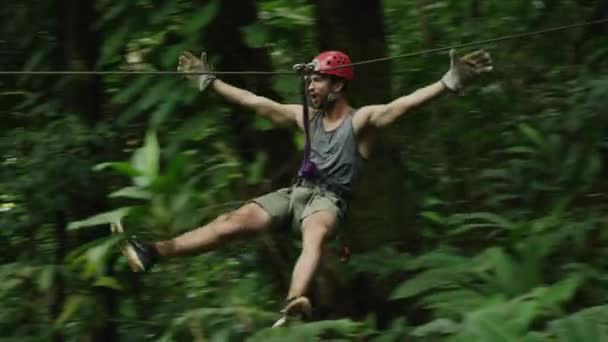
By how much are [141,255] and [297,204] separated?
0.81 metres

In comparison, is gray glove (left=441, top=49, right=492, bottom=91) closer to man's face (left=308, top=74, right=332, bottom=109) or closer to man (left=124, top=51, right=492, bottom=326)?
man (left=124, top=51, right=492, bottom=326)

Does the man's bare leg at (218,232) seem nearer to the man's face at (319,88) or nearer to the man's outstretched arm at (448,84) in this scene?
the man's face at (319,88)

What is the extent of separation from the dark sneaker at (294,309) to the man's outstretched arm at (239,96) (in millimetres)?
1023

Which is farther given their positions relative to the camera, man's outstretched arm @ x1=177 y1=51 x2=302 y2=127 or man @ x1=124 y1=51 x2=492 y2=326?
man's outstretched arm @ x1=177 y1=51 x2=302 y2=127

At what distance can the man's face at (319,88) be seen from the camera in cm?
552

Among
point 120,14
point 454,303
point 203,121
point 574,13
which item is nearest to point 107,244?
point 203,121

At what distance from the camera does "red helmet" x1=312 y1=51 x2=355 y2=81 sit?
5.48 meters

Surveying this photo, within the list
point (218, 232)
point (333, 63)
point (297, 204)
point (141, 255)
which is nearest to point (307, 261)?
point (297, 204)

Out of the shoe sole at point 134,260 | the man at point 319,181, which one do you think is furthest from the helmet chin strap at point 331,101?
the shoe sole at point 134,260

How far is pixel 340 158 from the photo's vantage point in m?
5.52

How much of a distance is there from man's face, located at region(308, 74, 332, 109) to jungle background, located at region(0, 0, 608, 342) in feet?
1.33

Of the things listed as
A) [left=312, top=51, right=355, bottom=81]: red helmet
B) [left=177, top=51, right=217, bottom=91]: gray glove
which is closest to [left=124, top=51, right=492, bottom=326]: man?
[left=312, top=51, right=355, bottom=81]: red helmet

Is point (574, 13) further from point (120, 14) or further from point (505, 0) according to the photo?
point (120, 14)

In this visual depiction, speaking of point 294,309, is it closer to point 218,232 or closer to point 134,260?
point 218,232
